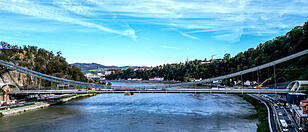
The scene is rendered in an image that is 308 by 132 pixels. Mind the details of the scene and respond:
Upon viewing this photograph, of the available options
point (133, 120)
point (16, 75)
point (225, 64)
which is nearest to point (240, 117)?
point (133, 120)

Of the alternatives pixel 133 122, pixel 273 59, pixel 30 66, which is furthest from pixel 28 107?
pixel 273 59

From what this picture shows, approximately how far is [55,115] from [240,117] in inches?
696

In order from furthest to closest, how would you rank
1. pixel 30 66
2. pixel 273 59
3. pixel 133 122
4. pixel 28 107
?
pixel 273 59 < pixel 30 66 < pixel 28 107 < pixel 133 122

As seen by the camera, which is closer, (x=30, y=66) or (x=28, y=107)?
(x=28, y=107)

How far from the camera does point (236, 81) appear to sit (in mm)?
61188

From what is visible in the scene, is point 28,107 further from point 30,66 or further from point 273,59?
point 273,59

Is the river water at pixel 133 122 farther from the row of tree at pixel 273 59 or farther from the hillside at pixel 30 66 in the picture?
the row of tree at pixel 273 59

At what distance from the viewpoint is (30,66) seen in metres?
46.4

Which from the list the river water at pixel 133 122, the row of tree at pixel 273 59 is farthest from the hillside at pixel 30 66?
the row of tree at pixel 273 59

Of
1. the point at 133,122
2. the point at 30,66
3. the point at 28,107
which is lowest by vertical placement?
the point at 133,122

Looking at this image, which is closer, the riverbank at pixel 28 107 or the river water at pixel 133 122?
the river water at pixel 133 122

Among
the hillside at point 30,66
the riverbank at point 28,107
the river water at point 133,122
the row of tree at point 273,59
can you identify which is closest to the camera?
the river water at point 133,122

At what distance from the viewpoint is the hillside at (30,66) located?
36481mm

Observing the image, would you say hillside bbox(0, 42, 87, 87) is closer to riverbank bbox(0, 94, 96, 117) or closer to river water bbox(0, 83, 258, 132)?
riverbank bbox(0, 94, 96, 117)
